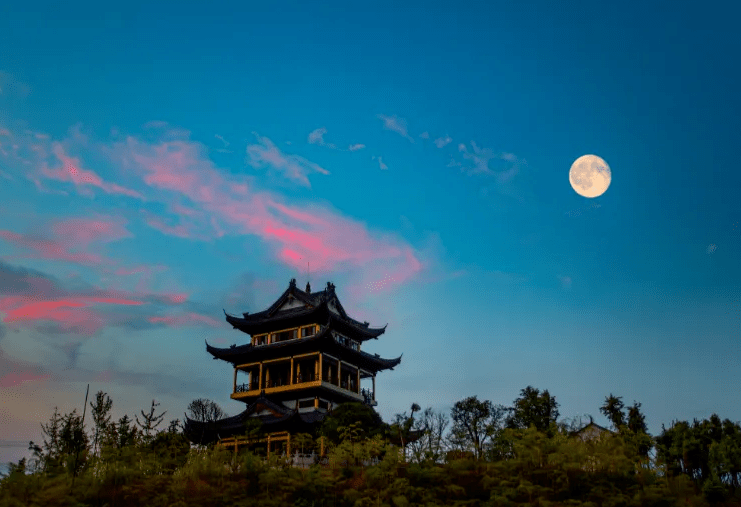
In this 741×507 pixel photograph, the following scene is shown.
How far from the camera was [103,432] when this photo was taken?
1391 inches

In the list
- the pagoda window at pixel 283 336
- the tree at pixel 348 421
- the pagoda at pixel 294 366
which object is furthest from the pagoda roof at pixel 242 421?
the pagoda window at pixel 283 336

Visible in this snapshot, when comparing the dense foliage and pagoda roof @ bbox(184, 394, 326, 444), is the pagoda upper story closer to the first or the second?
pagoda roof @ bbox(184, 394, 326, 444)

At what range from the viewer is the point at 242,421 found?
41219mm

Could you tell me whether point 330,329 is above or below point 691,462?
above

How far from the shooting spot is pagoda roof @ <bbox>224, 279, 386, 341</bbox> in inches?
1795

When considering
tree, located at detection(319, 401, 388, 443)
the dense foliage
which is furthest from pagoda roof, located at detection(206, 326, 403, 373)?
the dense foliage

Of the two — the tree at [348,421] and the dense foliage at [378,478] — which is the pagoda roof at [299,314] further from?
the dense foliage at [378,478]

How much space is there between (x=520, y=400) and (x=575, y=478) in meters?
22.6

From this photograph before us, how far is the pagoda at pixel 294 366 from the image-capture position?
41.4 metres

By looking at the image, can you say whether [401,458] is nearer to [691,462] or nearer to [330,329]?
[330,329]

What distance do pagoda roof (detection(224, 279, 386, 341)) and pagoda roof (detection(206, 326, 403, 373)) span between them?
4.01 feet

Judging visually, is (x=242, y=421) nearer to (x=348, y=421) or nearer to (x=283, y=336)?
(x=283, y=336)

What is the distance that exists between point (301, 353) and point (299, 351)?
200mm

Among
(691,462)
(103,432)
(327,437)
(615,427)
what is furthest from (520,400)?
(103,432)
